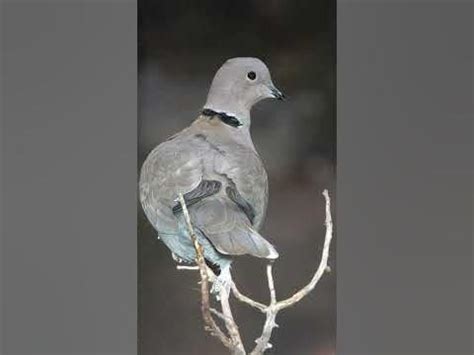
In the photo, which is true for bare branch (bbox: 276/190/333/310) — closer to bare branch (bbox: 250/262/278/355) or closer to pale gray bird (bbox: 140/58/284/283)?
bare branch (bbox: 250/262/278/355)

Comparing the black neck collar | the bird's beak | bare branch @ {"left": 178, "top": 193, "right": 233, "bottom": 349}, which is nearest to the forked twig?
bare branch @ {"left": 178, "top": 193, "right": 233, "bottom": 349}

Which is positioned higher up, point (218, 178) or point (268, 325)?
point (218, 178)

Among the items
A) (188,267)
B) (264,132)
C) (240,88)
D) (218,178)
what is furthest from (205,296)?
(240,88)

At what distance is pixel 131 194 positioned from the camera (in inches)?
123

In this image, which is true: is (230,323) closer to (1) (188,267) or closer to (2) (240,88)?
(1) (188,267)

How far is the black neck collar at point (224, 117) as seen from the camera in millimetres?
3123

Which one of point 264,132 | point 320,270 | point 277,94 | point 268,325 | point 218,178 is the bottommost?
point 268,325

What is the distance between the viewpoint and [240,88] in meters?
3.14

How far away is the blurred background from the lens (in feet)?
10.1

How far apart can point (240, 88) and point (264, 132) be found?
0.51ft

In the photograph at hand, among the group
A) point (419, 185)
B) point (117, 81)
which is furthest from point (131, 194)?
point (419, 185)

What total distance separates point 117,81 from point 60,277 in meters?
0.63

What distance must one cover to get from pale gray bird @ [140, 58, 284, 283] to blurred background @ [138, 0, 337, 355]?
0.10 ft

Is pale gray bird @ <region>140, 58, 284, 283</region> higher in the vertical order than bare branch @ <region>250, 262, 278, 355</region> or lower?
higher
